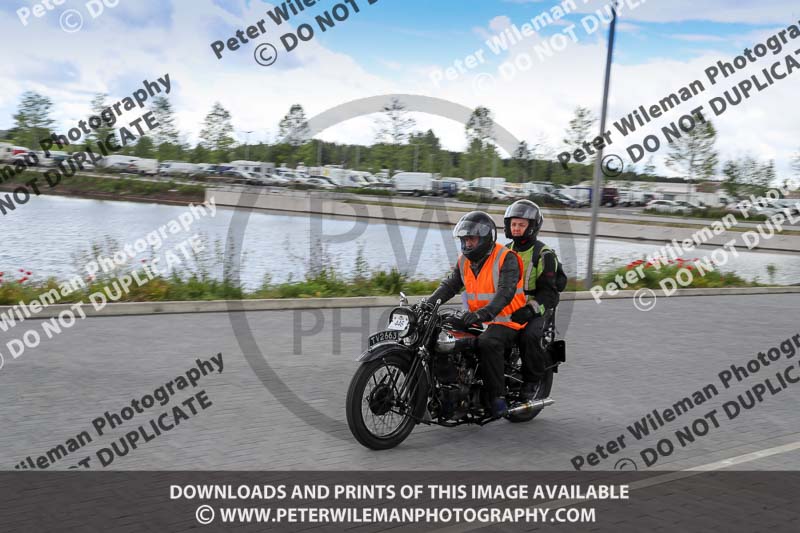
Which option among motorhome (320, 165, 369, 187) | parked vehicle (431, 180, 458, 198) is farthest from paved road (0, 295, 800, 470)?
parked vehicle (431, 180, 458, 198)

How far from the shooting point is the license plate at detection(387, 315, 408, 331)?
255 inches

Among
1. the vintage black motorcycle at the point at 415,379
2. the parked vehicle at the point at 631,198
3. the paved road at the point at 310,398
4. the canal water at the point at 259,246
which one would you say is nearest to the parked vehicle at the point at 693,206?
the parked vehicle at the point at 631,198

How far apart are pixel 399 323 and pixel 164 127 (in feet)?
201

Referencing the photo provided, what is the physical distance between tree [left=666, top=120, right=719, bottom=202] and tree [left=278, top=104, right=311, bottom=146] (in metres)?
27.2

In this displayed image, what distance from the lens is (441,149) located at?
5403 centimetres

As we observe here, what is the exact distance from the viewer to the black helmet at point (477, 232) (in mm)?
6777

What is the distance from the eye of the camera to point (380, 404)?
21.0 feet

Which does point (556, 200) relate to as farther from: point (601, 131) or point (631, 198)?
point (601, 131)

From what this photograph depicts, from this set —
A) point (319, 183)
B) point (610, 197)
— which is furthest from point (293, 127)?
point (610, 197)

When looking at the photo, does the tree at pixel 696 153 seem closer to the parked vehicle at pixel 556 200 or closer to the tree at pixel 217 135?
the parked vehicle at pixel 556 200

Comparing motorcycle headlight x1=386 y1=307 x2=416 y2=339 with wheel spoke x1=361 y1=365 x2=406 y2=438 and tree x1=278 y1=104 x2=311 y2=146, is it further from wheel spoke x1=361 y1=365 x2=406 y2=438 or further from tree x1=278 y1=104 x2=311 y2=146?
tree x1=278 y1=104 x2=311 y2=146

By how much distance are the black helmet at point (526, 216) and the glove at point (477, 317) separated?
112 cm

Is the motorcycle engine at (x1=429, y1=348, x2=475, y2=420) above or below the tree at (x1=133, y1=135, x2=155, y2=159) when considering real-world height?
below
